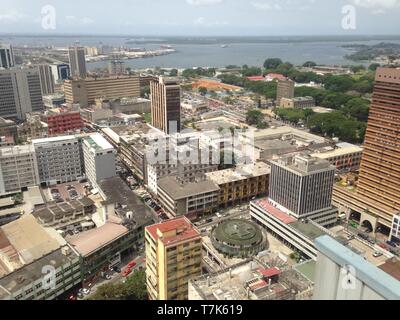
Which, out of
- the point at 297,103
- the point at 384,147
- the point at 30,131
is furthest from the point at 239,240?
the point at 297,103

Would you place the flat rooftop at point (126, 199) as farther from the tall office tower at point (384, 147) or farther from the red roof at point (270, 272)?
the tall office tower at point (384, 147)

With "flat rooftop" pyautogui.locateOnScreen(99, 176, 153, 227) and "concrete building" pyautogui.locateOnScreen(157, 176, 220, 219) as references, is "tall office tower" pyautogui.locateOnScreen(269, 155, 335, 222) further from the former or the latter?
"flat rooftop" pyautogui.locateOnScreen(99, 176, 153, 227)

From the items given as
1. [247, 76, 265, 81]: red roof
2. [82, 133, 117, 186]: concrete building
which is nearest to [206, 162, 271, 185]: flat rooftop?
[82, 133, 117, 186]: concrete building

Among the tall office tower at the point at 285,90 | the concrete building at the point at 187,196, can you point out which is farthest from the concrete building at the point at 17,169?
the tall office tower at the point at 285,90

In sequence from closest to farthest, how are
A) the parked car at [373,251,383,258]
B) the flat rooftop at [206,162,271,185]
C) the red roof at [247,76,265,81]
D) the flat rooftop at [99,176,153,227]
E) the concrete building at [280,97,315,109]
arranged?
1. the parked car at [373,251,383,258]
2. the flat rooftop at [99,176,153,227]
3. the flat rooftop at [206,162,271,185]
4. the concrete building at [280,97,315,109]
5. the red roof at [247,76,265,81]

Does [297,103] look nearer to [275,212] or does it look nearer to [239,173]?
[239,173]
